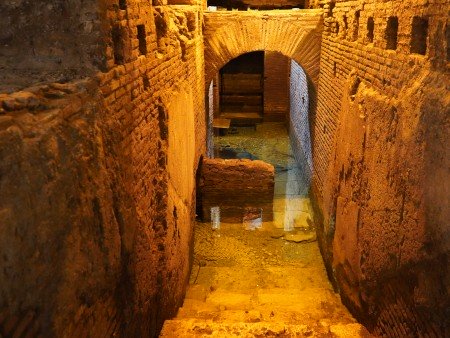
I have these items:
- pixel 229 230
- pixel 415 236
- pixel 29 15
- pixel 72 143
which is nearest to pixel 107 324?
pixel 72 143

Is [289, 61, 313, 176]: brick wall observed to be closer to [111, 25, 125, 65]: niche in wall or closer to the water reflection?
the water reflection

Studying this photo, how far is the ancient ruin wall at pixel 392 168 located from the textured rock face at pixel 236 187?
Answer: 1724 millimetres

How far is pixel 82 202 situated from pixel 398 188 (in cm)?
237

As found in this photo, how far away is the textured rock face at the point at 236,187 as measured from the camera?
711 centimetres

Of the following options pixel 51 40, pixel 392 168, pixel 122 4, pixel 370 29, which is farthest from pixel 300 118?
pixel 51 40

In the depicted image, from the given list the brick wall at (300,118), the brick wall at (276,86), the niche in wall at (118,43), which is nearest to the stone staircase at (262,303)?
the niche in wall at (118,43)

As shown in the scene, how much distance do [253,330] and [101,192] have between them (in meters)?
2.03

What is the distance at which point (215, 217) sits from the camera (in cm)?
737

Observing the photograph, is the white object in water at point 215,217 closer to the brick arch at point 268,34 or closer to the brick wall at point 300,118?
the brick wall at point 300,118

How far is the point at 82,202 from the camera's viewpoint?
2.14 metres

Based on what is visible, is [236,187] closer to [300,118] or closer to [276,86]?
[300,118]

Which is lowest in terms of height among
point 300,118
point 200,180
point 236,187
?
point 236,187

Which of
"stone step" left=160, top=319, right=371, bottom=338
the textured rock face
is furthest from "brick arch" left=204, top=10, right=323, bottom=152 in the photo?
"stone step" left=160, top=319, right=371, bottom=338

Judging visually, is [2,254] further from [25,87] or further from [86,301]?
[25,87]
